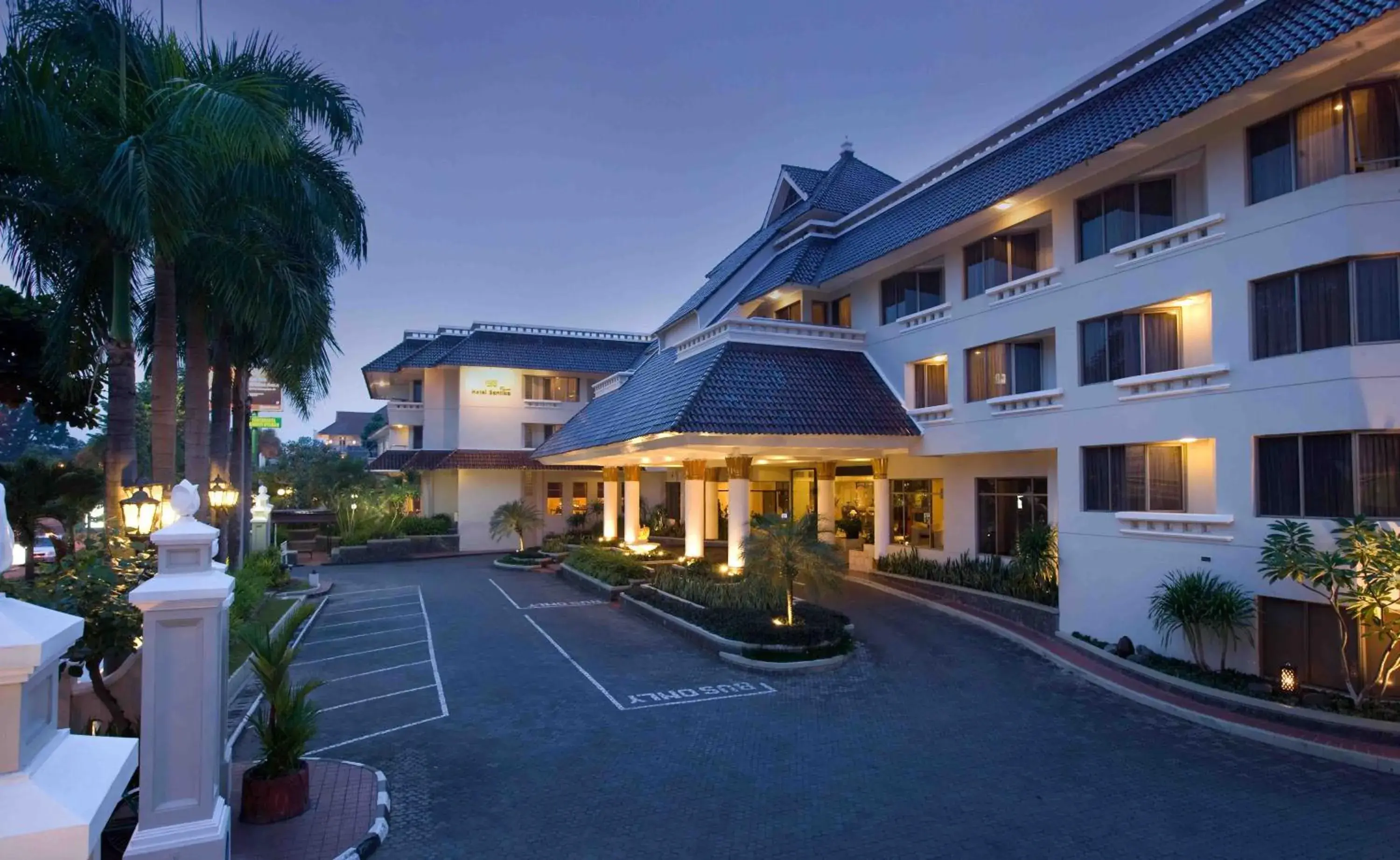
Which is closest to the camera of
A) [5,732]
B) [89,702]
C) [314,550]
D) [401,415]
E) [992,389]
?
Answer: [5,732]

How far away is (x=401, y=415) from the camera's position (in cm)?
4000

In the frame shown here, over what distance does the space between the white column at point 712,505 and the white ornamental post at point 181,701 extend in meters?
27.3

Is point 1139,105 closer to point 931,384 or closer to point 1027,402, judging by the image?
point 1027,402

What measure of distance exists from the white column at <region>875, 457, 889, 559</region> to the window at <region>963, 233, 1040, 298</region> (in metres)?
5.57

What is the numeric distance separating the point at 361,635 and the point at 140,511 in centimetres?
789

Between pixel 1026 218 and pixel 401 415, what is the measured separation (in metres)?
32.4

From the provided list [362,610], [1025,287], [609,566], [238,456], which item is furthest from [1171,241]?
[238,456]

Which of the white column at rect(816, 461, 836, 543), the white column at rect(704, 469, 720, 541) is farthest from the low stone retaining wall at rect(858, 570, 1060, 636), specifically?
the white column at rect(704, 469, 720, 541)

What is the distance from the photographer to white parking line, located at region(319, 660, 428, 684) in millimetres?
13953

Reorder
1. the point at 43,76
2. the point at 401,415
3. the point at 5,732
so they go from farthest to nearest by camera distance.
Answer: the point at 401,415 → the point at 43,76 → the point at 5,732

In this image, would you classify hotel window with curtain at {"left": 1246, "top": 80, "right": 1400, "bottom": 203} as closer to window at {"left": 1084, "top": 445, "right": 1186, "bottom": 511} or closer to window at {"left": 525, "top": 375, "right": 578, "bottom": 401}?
window at {"left": 1084, "top": 445, "right": 1186, "bottom": 511}

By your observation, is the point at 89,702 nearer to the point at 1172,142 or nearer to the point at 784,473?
the point at 1172,142

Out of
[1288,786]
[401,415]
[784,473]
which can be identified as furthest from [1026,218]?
[401,415]

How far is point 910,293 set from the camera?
2169 cm
